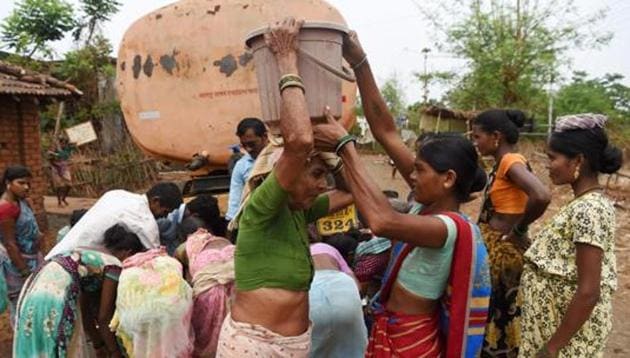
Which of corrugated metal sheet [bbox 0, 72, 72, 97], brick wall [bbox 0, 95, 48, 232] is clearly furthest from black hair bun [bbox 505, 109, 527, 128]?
brick wall [bbox 0, 95, 48, 232]

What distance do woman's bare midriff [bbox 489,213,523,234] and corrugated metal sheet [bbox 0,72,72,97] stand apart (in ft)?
25.1

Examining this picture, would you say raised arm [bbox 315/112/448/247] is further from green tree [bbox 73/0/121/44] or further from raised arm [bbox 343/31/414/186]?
green tree [bbox 73/0/121/44]

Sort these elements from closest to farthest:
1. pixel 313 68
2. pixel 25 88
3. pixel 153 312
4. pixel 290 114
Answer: pixel 290 114 → pixel 313 68 → pixel 153 312 → pixel 25 88

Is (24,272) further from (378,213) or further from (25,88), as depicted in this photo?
(25,88)

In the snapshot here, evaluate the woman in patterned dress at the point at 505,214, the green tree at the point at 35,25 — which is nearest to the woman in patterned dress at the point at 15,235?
the woman in patterned dress at the point at 505,214

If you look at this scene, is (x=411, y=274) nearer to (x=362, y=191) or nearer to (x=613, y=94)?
(x=362, y=191)

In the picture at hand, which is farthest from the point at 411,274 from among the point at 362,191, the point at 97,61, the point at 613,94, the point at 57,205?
the point at 613,94

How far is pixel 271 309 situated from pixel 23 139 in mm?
8666

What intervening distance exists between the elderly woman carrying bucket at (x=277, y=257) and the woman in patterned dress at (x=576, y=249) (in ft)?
3.21

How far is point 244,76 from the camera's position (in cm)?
432

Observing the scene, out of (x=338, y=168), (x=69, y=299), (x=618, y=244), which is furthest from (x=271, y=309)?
(x=618, y=244)

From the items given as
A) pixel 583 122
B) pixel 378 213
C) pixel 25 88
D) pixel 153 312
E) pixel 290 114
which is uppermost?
pixel 25 88

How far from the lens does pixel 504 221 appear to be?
3041 mm

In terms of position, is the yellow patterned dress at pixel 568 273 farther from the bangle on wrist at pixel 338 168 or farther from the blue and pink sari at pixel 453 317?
the bangle on wrist at pixel 338 168
